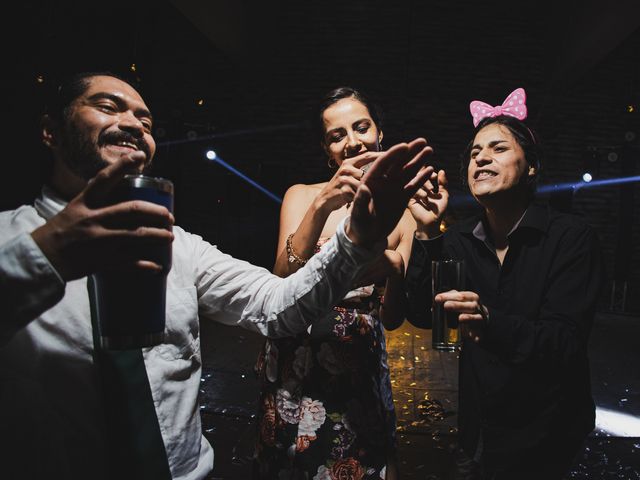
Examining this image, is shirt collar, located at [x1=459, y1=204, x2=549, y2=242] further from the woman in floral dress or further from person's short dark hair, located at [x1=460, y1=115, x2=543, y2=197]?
the woman in floral dress

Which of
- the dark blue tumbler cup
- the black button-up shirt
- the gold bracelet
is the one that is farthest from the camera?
the gold bracelet

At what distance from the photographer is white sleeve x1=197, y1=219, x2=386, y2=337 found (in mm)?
1036

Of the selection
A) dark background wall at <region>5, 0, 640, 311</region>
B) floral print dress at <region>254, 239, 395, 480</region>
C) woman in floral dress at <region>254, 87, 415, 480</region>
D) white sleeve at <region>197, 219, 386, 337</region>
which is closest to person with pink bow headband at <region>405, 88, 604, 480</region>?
woman in floral dress at <region>254, 87, 415, 480</region>

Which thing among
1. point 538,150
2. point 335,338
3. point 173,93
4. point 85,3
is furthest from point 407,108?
point 335,338

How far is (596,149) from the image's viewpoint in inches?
305

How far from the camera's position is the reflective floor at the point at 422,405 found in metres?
2.89

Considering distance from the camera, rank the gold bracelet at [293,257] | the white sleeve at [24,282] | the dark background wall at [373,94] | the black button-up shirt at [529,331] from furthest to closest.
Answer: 1. the dark background wall at [373,94]
2. the gold bracelet at [293,257]
3. the black button-up shirt at [529,331]
4. the white sleeve at [24,282]

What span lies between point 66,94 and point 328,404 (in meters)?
1.42

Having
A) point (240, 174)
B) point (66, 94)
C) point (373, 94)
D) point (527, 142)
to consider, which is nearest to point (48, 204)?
point (66, 94)

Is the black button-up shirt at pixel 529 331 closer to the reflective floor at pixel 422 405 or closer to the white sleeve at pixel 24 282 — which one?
the reflective floor at pixel 422 405

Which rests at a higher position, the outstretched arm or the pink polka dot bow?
the pink polka dot bow

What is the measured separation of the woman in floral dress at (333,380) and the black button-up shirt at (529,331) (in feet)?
0.79

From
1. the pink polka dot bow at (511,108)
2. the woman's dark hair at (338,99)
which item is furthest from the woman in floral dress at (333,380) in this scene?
the pink polka dot bow at (511,108)

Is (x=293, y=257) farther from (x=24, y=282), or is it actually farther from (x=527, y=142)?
(x=527, y=142)
